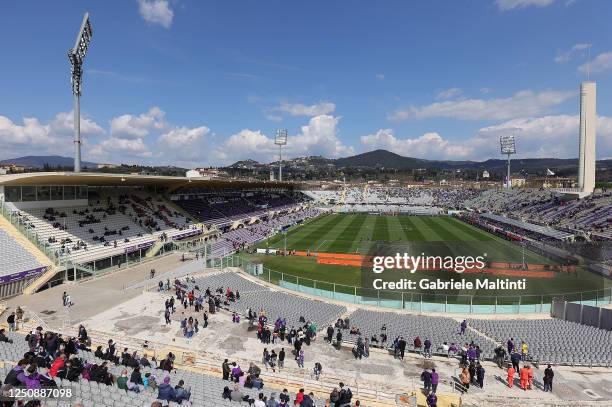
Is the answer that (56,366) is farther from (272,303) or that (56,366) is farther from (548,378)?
(548,378)

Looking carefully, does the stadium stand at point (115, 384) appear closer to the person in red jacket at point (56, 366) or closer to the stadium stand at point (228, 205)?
the person in red jacket at point (56, 366)

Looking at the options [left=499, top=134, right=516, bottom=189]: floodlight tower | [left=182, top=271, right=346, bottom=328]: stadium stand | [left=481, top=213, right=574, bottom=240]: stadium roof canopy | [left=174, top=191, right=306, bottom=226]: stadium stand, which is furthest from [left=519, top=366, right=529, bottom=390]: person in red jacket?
[left=499, top=134, right=516, bottom=189]: floodlight tower

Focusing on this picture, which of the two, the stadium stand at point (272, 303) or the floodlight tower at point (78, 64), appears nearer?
the stadium stand at point (272, 303)

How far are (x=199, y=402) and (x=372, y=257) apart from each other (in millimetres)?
13461

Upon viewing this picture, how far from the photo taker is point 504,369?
14.9m

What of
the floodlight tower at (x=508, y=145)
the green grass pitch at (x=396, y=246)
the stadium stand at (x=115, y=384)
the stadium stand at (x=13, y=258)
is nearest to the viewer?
the stadium stand at (x=115, y=384)

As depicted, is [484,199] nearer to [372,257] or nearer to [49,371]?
[372,257]

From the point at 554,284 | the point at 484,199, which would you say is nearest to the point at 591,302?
the point at 554,284

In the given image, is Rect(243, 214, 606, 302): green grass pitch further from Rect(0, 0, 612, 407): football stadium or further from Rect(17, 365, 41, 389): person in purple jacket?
Rect(17, 365, 41, 389): person in purple jacket

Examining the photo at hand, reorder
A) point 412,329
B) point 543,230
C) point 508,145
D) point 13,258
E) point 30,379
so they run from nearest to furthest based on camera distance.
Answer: point 30,379
point 412,329
point 13,258
point 543,230
point 508,145

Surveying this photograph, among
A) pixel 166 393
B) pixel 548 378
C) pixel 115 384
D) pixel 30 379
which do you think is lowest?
pixel 548 378

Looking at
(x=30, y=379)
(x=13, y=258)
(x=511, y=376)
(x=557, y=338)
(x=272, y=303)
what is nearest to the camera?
(x=30, y=379)

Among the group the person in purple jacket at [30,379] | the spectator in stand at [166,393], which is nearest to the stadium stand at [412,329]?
the spectator in stand at [166,393]

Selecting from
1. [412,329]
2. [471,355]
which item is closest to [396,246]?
[412,329]
